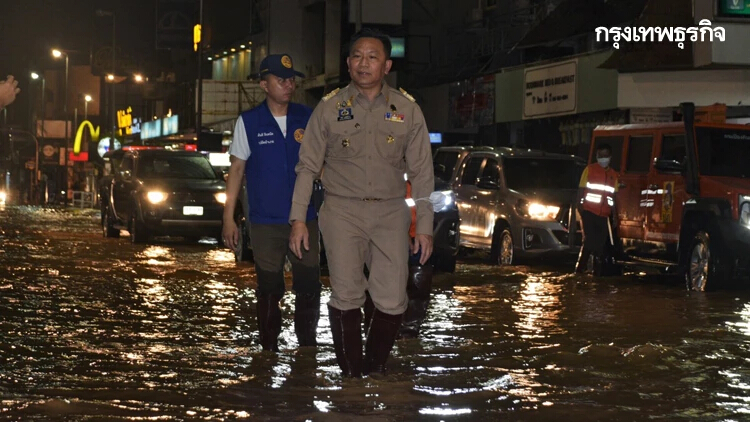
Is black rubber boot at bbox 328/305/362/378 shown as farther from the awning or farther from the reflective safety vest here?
the awning

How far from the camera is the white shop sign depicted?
29.9 m

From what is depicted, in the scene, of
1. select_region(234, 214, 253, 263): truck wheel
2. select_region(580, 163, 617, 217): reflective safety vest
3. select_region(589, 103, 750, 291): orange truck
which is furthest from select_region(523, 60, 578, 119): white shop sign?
select_region(589, 103, 750, 291): orange truck

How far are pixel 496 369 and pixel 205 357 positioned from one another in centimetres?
184

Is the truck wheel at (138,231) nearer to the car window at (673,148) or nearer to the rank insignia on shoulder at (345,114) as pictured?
the car window at (673,148)

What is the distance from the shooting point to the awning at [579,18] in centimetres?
3089

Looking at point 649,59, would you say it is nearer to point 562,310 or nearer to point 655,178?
point 655,178

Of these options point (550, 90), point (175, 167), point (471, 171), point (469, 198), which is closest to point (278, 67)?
point (469, 198)

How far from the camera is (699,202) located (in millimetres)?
15539

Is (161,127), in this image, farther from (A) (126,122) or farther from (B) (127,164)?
(B) (127,164)

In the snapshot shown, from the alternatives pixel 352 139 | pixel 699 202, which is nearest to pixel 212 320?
pixel 352 139

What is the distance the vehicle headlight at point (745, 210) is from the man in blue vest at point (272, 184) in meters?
7.32

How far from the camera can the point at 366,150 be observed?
774cm

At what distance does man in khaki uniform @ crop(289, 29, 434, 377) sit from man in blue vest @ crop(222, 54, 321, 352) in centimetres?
113

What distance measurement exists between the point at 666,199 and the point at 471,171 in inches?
234
